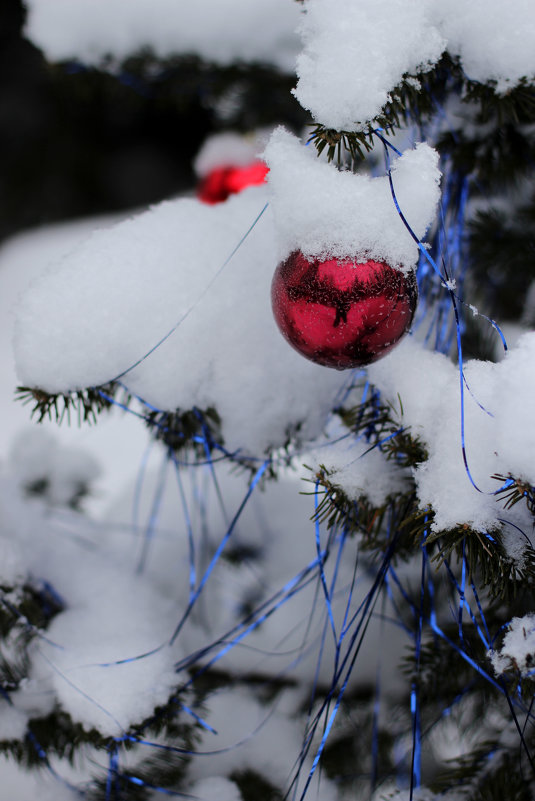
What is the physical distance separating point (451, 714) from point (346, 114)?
53 cm

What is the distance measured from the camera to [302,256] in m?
0.36

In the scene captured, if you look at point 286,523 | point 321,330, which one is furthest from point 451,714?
point 321,330

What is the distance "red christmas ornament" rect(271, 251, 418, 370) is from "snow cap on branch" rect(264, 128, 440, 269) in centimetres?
1

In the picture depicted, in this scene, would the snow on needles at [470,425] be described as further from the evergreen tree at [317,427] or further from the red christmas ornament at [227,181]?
the red christmas ornament at [227,181]

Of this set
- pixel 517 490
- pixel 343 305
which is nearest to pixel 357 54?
pixel 343 305

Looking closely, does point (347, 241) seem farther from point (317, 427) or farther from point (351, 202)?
point (317, 427)

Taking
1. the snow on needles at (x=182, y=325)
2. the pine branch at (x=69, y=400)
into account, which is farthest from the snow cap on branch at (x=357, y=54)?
the pine branch at (x=69, y=400)

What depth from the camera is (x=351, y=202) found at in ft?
1.17

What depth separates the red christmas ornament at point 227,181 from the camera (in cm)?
89

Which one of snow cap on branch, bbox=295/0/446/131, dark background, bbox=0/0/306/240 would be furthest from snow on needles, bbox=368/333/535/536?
dark background, bbox=0/0/306/240

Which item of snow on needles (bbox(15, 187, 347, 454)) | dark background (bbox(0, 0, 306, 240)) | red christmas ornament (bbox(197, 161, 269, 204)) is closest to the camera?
snow on needles (bbox(15, 187, 347, 454))

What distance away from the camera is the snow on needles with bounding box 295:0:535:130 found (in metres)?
0.34

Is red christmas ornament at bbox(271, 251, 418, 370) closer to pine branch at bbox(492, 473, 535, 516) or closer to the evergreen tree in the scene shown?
the evergreen tree

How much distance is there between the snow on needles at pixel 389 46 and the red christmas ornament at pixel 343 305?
0.08m
